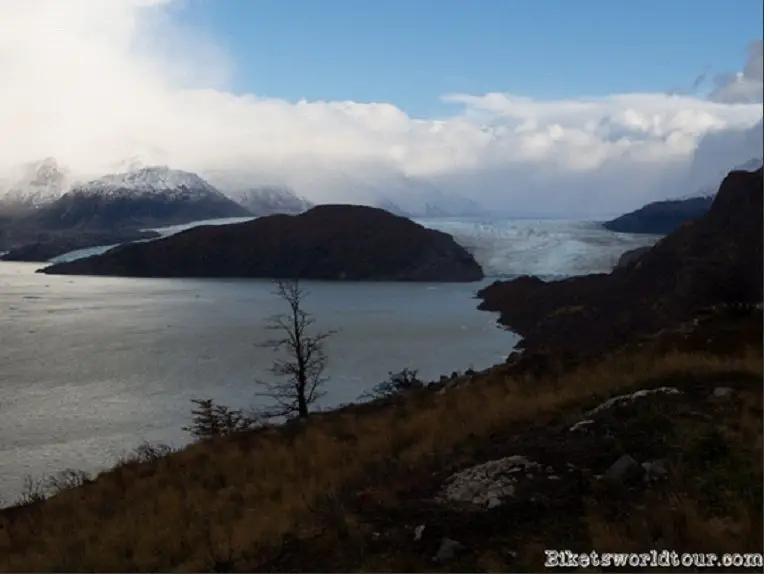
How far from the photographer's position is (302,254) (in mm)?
115125

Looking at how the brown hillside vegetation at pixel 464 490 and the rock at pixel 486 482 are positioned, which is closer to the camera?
the brown hillside vegetation at pixel 464 490

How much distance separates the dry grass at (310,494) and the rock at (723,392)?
0.73ft

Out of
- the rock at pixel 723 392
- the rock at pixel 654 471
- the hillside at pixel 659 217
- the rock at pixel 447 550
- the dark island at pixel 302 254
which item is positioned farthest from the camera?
the hillside at pixel 659 217

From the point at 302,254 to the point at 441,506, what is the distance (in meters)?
111

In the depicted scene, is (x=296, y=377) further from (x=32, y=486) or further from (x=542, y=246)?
(x=542, y=246)

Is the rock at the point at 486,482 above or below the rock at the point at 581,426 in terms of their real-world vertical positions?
below

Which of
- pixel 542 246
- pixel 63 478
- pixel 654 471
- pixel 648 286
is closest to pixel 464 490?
pixel 654 471

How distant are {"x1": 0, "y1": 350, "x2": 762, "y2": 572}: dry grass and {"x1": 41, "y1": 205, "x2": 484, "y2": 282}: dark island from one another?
306ft

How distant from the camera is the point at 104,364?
31078 millimetres

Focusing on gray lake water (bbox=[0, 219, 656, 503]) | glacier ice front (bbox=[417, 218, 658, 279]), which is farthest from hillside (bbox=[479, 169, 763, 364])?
glacier ice front (bbox=[417, 218, 658, 279])

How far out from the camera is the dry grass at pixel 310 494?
4.64m

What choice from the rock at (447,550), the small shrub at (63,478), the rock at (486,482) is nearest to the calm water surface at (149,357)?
the small shrub at (63,478)

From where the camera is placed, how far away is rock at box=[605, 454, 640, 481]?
205 inches

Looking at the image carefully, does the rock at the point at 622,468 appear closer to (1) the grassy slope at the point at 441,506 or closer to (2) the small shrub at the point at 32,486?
(1) the grassy slope at the point at 441,506
